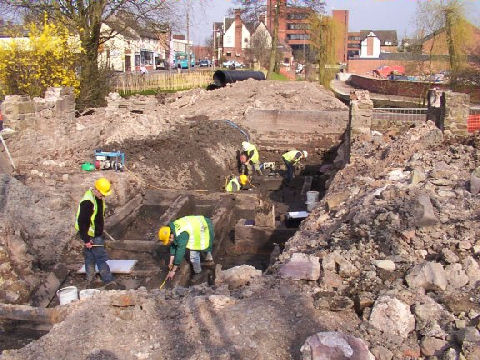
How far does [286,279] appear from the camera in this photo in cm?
528

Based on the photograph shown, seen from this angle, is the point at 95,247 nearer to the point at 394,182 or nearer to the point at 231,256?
the point at 231,256

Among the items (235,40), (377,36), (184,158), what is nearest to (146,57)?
(235,40)

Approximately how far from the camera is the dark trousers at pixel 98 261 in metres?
7.12

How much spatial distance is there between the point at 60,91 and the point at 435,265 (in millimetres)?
11264

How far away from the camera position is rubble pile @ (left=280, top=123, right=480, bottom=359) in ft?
14.0

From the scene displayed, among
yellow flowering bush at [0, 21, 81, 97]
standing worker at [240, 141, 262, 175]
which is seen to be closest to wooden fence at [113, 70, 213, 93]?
yellow flowering bush at [0, 21, 81, 97]

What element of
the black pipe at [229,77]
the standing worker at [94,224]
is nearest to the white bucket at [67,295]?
the standing worker at [94,224]

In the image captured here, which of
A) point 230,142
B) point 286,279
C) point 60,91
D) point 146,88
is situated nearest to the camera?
point 286,279

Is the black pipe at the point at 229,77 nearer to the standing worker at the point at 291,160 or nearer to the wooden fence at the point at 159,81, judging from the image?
the wooden fence at the point at 159,81

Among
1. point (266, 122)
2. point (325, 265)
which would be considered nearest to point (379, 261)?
point (325, 265)

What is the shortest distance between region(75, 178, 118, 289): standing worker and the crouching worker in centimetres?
87

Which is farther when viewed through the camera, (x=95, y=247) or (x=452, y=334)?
(x=95, y=247)

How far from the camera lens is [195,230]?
23.9ft

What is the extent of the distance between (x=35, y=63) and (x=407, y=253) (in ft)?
40.6
